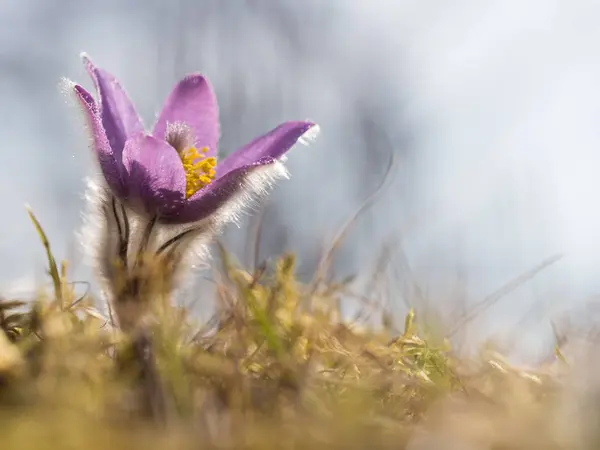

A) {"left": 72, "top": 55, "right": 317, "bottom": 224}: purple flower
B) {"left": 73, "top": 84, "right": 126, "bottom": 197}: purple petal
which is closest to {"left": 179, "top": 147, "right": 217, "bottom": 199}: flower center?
{"left": 72, "top": 55, "right": 317, "bottom": 224}: purple flower

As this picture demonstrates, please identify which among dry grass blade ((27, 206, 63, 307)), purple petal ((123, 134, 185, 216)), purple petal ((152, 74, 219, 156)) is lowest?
dry grass blade ((27, 206, 63, 307))

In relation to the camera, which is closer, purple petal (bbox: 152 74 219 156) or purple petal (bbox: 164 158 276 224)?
purple petal (bbox: 164 158 276 224)

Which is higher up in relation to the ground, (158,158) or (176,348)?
(158,158)

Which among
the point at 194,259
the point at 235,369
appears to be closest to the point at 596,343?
the point at 235,369

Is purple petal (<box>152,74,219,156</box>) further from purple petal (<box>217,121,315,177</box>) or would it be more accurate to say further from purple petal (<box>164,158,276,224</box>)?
purple petal (<box>164,158,276,224</box>)

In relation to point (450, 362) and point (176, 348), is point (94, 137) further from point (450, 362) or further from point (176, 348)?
point (450, 362)

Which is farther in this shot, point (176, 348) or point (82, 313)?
point (82, 313)

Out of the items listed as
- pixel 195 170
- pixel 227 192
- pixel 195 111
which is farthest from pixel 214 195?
pixel 195 111

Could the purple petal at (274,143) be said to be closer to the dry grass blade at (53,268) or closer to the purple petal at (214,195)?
the purple petal at (214,195)
